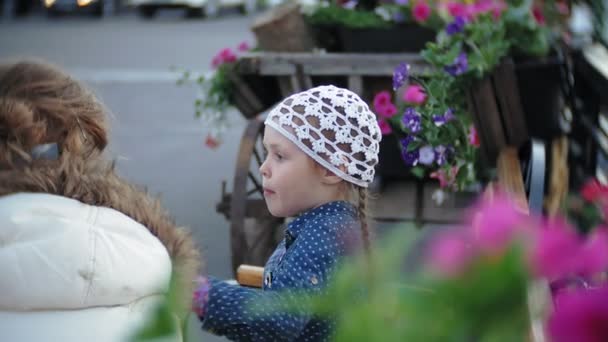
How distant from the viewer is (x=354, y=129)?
7.02 ft

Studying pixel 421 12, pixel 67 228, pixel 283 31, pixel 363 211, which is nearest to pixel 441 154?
pixel 421 12

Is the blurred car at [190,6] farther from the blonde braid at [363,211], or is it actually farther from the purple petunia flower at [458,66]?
the blonde braid at [363,211]

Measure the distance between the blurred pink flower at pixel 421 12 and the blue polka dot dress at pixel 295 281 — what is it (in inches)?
109

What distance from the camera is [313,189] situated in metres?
2.06

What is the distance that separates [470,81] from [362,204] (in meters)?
2.23

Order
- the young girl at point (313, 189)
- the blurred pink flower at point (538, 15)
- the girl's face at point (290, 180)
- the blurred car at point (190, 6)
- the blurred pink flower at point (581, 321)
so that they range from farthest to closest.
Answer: the blurred car at point (190, 6), the blurred pink flower at point (538, 15), the girl's face at point (290, 180), the young girl at point (313, 189), the blurred pink flower at point (581, 321)

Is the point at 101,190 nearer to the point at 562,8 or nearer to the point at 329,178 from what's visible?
the point at 329,178

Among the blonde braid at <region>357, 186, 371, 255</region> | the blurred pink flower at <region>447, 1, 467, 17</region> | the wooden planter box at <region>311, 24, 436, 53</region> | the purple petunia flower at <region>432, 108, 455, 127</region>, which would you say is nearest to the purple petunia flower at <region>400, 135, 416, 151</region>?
the purple petunia flower at <region>432, 108, 455, 127</region>

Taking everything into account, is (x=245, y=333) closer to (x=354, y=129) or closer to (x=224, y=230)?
(x=354, y=129)

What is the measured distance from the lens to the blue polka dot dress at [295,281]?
1.76 m

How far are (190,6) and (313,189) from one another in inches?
883

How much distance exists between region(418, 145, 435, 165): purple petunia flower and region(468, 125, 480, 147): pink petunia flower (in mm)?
255

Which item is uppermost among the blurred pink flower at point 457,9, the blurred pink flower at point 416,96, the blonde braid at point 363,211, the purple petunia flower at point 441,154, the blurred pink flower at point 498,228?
the blurred pink flower at point 498,228

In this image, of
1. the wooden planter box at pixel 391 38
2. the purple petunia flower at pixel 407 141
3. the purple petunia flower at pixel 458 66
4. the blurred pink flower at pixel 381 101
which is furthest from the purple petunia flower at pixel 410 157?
the wooden planter box at pixel 391 38
